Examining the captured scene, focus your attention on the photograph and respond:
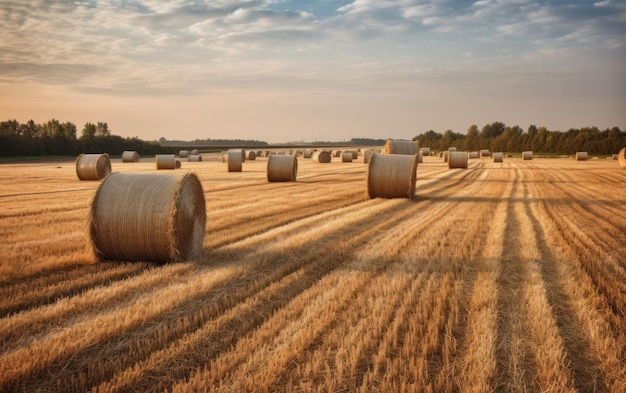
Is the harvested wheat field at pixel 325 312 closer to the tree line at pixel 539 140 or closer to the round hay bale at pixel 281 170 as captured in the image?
the round hay bale at pixel 281 170

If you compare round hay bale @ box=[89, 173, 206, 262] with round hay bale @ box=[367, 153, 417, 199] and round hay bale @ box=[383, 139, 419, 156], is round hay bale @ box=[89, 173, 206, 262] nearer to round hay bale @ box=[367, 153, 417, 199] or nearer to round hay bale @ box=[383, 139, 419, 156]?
round hay bale @ box=[367, 153, 417, 199]

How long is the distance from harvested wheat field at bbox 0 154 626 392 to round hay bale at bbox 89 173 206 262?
0.86 ft

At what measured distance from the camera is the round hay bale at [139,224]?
25.6ft

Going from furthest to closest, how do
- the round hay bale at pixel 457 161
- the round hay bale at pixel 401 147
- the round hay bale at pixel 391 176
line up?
1. the round hay bale at pixel 457 161
2. the round hay bale at pixel 401 147
3. the round hay bale at pixel 391 176

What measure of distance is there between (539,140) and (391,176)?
74834 mm

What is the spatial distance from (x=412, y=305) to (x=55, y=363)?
3.65m

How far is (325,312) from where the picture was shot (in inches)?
221

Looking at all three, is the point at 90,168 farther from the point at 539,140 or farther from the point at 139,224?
the point at 539,140

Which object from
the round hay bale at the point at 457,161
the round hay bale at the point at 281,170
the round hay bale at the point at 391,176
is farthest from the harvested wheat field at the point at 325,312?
the round hay bale at the point at 457,161

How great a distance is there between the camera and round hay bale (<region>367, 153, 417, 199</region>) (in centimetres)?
1631

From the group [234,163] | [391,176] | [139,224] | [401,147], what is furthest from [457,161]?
[139,224]

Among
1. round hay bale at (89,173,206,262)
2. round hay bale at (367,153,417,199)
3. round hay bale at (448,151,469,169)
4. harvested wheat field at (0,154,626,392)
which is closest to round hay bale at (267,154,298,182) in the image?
round hay bale at (367,153,417,199)

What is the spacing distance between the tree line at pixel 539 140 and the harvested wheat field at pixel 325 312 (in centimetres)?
7087

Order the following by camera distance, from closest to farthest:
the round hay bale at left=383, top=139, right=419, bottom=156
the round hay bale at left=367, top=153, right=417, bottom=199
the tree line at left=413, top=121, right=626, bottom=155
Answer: the round hay bale at left=367, top=153, right=417, bottom=199, the round hay bale at left=383, top=139, right=419, bottom=156, the tree line at left=413, top=121, right=626, bottom=155
